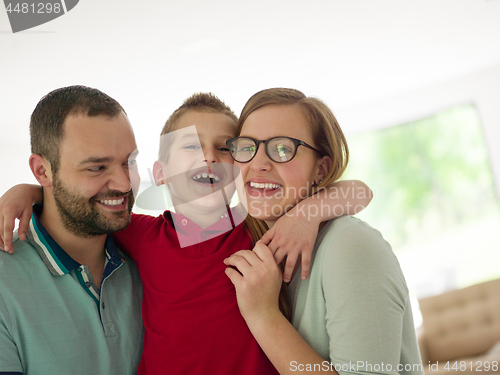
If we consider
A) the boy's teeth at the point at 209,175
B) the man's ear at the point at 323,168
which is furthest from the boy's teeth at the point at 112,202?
the man's ear at the point at 323,168

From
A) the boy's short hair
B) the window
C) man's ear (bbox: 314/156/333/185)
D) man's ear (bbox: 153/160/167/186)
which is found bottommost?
the window

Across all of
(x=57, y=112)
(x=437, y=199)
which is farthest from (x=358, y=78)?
(x=57, y=112)

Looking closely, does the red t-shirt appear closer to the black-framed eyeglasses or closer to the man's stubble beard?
the man's stubble beard

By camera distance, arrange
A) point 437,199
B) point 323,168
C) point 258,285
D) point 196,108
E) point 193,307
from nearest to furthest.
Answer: point 258,285 → point 193,307 → point 323,168 → point 196,108 → point 437,199

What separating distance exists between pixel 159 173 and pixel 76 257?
0.41 meters

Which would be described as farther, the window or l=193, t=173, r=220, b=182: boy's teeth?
the window

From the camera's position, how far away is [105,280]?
1305mm

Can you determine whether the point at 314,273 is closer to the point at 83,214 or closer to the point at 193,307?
the point at 193,307

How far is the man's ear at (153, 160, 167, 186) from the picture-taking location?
4.66 feet

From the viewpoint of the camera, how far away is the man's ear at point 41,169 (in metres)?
1.32

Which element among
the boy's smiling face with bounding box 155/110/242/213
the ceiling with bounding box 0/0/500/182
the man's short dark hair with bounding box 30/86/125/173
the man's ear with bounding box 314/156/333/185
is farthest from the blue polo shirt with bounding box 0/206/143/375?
the ceiling with bounding box 0/0/500/182

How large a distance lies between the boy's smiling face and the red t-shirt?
0.10 meters

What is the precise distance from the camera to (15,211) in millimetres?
1233

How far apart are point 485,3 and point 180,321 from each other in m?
4.05
